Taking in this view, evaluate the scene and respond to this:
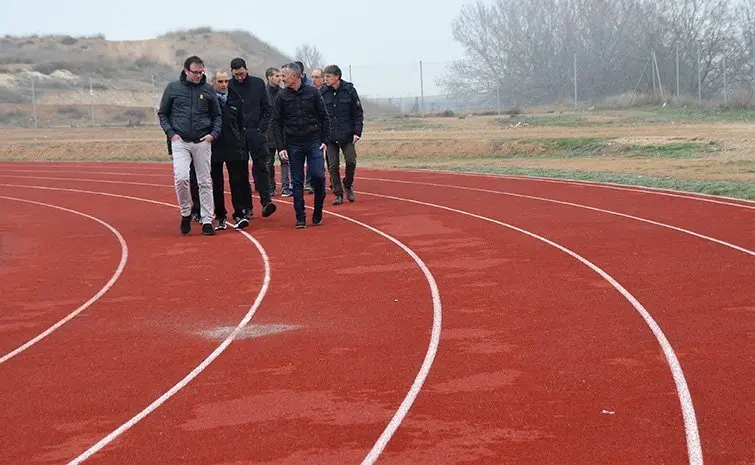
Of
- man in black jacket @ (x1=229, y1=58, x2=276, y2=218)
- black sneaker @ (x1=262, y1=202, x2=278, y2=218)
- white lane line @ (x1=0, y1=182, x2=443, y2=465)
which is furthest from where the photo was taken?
black sneaker @ (x1=262, y1=202, x2=278, y2=218)

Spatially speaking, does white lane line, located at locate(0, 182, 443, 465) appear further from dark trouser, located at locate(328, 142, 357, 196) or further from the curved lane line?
the curved lane line

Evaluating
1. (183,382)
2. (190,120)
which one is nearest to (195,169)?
(190,120)

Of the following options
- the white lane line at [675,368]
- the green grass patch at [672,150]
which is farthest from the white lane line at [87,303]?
the green grass patch at [672,150]

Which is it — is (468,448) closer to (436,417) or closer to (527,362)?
(436,417)

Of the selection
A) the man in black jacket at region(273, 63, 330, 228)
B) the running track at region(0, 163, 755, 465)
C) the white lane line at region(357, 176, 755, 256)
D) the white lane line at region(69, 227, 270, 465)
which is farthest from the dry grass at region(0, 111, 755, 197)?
the white lane line at region(69, 227, 270, 465)

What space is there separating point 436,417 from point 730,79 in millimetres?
52455

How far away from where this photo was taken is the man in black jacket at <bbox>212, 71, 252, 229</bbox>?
45.1 ft

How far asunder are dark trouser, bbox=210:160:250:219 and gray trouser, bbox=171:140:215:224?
0.51m

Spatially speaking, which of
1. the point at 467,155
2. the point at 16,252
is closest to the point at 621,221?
the point at 16,252

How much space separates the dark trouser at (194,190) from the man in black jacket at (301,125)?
111cm

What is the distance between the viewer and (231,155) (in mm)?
13789

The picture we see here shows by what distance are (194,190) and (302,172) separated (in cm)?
140

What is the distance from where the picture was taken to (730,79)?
181ft

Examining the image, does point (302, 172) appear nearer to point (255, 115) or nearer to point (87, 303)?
point (255, 115)
